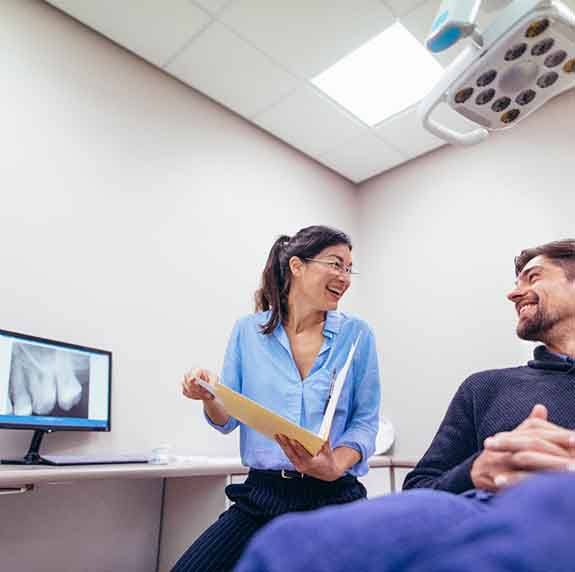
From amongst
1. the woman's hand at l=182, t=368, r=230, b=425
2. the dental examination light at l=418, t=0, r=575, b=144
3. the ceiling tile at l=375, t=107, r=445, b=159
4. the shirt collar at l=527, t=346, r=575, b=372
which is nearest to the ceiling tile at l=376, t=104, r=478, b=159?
the ceiling tile at l=375, t=107, r=445, b=159

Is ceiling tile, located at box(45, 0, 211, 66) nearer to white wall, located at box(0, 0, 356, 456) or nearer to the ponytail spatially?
white wall, located at box(0, 0, 356, 456)

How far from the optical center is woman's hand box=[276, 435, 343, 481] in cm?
104

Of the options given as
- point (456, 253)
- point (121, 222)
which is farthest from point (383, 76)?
point (121, 222)

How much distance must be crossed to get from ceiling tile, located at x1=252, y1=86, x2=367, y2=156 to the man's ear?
1.54 metres

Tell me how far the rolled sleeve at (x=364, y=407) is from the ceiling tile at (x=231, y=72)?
5.76 ft

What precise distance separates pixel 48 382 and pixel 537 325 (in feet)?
5.05

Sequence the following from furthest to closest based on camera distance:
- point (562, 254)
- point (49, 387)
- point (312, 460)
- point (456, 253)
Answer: point (456, 253)
point (49, 387)
point (562, 254)
point (312, 460)

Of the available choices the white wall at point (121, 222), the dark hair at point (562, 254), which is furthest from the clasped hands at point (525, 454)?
the white wall at point (121, 222)

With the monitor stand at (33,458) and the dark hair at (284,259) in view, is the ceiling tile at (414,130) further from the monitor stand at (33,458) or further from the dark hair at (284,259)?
the monitor stand at (33,458)

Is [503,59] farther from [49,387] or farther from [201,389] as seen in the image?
[49,387]

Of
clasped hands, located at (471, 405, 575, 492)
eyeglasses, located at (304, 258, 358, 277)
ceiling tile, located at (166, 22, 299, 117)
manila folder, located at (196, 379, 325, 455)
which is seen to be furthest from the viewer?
ceiling tile, located at (166, 22, 299, 117)

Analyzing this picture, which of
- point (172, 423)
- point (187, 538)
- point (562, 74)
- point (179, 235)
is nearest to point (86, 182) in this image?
point (179, 235)

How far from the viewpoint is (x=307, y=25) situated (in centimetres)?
236

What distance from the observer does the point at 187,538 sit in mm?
1854
